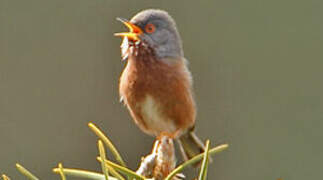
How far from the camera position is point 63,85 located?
6289 millimetres

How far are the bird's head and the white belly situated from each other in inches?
9.2

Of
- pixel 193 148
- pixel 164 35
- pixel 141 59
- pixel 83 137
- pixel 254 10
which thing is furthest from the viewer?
pixel 254 10

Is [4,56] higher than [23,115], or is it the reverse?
[4,56]

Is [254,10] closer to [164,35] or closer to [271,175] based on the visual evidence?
[271,175]

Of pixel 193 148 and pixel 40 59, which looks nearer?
pixel 193 148

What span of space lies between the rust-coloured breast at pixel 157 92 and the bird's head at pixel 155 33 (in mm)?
68

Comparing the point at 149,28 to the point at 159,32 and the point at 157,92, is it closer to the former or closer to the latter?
the point at 159,32

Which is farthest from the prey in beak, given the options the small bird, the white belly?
the white belly

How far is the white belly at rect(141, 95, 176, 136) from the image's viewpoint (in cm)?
307

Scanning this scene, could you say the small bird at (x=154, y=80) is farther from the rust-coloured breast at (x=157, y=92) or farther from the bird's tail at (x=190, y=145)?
the bird's tail at (x=190, y=145)

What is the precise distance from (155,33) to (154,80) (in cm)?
22

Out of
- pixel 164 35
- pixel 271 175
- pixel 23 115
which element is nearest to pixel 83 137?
pixel 23 115

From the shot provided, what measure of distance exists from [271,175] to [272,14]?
6.00 ft

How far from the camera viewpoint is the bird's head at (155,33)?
3.03 metres
